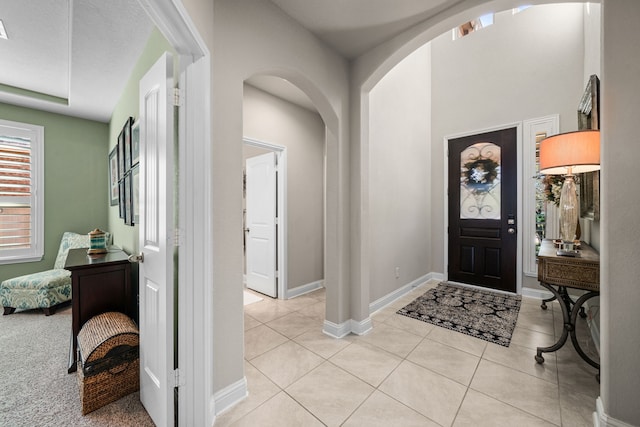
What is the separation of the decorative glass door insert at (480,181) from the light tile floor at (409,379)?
169 centimetres

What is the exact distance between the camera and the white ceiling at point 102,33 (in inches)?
72.2

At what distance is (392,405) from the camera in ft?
5.12

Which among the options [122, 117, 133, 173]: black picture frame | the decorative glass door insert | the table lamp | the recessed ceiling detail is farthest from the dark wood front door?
the recessed ceiling detail

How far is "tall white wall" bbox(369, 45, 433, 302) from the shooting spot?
308 centimetres

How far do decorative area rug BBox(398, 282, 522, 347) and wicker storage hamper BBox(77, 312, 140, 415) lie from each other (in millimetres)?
2551

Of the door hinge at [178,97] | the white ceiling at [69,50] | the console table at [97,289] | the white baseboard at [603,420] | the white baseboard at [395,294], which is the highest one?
the white ceiling at [69,50]

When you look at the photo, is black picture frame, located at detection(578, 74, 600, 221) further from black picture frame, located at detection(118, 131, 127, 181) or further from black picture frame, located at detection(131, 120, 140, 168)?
black picture frame, located at detection(118, 131, 127, 181)

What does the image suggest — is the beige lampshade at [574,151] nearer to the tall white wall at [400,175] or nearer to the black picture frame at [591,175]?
the black picture frame at [591,175]

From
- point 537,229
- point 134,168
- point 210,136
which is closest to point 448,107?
point 537,229

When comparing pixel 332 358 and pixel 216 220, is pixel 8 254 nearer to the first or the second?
pixel 216 220

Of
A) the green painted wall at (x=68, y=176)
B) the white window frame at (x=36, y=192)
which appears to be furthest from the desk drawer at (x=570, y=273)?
the white window frame at (x=36, y=192)

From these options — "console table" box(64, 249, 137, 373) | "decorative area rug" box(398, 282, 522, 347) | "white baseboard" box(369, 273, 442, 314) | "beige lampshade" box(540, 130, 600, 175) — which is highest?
"beige lampshade" box(540, 130, 600, 175)

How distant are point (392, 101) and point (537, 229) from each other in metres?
2.59

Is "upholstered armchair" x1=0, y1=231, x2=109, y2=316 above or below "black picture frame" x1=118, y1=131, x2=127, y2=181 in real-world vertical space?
below
